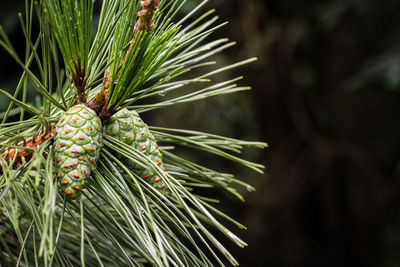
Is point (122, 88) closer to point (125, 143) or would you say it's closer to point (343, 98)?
point (125, 143)

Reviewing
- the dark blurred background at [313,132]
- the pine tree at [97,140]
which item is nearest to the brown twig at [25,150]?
the pine tree at [97,140]

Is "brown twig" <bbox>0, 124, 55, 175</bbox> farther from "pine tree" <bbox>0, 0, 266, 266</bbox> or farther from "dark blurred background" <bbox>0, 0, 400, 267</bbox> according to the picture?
"dark blurred background" <bbox>0, 0, 400, 267</bbox>

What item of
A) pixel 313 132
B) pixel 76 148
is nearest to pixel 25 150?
pixel 76 148

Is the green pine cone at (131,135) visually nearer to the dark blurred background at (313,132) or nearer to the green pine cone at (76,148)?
the green pine cone at (76,148)

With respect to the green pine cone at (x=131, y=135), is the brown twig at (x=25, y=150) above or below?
below

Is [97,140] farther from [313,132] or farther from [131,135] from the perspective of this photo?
[313,132]

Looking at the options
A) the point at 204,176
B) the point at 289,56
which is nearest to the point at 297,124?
the point at 289,56

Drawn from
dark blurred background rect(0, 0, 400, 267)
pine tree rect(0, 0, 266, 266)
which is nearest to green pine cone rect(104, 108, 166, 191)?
pine tree rect(0, 0, 266, 266)
